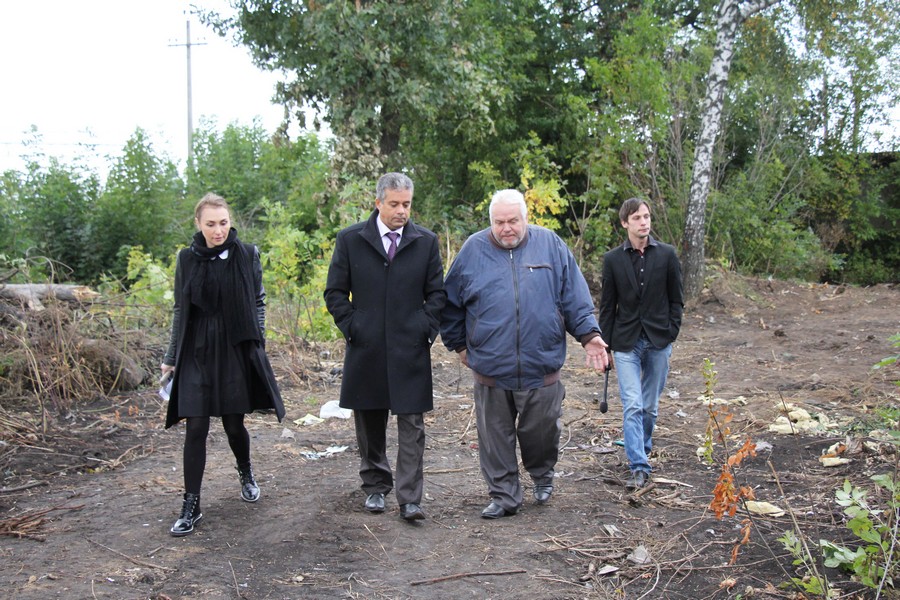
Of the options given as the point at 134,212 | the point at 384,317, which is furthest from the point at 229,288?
the point at 134,212

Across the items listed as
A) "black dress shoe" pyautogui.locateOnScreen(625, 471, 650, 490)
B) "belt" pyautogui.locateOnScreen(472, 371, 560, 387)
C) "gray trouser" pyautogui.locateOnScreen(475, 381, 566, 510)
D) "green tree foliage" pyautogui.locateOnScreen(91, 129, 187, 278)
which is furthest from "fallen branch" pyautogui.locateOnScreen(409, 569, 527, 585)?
"green tree foliage" pyautogui.locateOnScreen(91, 129, 187, 278)

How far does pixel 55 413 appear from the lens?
793 centimetres


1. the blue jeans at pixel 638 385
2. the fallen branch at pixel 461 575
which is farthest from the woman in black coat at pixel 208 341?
the blue jeans at pixel 638 385

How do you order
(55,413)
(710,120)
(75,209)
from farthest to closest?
(75,209), (710,120), (55,413)

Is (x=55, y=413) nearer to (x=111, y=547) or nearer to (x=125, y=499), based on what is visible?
(x=125, y=499)

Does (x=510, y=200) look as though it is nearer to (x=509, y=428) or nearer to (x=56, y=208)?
(x=509, y=428)

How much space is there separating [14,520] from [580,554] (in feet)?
10.9

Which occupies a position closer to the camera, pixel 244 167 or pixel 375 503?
pixel 375 503

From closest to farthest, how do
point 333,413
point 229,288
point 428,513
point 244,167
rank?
point 229,288, point 428,513, point 333,413, point 244,167

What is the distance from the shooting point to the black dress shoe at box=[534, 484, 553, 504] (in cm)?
579

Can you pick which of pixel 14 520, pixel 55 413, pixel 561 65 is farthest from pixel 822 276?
pixel 14 520

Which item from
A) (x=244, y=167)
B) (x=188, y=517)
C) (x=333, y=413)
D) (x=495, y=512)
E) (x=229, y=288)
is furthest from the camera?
(x=244, y=167)

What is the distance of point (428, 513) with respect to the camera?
5.69 m

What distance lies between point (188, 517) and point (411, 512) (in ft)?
4.33
